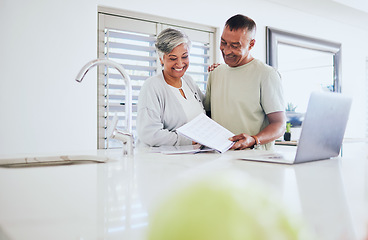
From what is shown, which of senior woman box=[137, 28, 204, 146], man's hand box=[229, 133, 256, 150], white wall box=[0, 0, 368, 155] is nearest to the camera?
man's hand box=[229, 133, 256, 150]

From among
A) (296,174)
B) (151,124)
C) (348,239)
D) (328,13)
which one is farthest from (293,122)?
(348,239)

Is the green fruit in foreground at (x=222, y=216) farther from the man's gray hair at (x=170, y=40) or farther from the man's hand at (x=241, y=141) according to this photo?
the man's gray hair at (x=170, y=40)

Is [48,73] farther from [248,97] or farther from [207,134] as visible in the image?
[207,134]

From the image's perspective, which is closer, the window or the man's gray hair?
the man's gray hair

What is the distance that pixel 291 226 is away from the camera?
0.62 feet

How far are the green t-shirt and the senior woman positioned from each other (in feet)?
0.47

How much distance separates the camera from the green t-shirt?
190 cm

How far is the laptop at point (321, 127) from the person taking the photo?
999mm

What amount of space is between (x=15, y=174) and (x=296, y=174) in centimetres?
68

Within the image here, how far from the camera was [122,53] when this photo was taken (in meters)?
3.43

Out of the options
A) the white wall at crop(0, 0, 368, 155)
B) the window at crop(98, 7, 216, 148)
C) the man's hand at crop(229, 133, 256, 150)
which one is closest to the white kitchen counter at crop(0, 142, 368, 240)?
the man's hand at crop(229, 133, 256, 150)

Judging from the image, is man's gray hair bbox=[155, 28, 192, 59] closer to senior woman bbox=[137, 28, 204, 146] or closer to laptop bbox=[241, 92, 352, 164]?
senior woman bbox=[137, 28, 204, 146]

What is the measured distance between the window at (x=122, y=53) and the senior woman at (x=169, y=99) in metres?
1.37

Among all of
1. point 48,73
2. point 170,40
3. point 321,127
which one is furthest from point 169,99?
point 48,73
